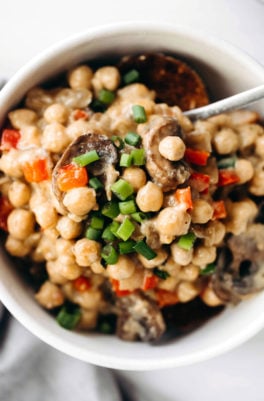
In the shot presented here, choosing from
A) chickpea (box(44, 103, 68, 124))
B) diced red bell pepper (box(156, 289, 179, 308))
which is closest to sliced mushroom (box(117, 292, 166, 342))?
diced red bell pepper (box(156, 289, 179, 308))

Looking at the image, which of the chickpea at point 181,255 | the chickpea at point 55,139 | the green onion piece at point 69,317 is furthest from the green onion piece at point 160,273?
the chickpea at point 55,139

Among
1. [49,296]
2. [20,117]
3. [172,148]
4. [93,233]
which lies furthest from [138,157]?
[49,296]

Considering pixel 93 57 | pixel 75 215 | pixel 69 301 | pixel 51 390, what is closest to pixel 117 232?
pixel 75 215

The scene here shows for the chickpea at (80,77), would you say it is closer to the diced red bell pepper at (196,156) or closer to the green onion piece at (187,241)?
the diced red bell pepper at (196,156)

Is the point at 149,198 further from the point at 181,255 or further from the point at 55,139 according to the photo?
the point at 55,139

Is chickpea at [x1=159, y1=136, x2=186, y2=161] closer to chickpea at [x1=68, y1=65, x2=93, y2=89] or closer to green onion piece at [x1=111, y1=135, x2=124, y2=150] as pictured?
green onion piece at [x1=111, y1=135, x2=124, y2=150]

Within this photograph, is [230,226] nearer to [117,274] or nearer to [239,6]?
[117,274]
